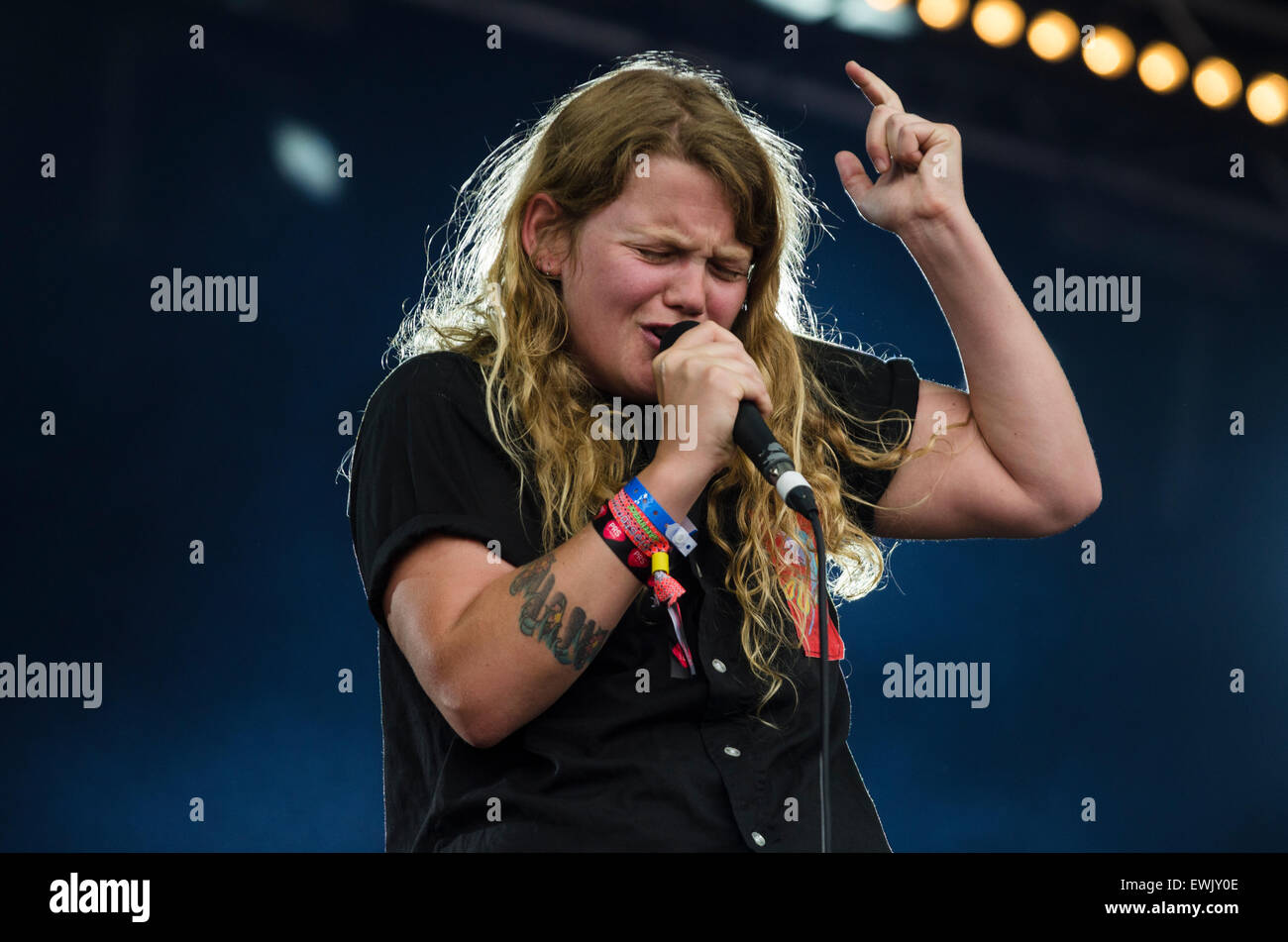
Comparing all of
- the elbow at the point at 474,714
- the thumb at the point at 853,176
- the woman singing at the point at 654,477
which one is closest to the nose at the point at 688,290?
the woman singing at the point at 654,477

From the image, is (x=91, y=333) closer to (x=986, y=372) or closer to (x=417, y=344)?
(x=417, y=344)

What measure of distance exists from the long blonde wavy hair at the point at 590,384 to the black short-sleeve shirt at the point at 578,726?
3 cm

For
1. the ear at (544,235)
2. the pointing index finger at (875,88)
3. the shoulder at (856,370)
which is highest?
the pointing index finger at (875,88)

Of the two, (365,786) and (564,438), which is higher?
(564,438)

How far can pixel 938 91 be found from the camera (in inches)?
113

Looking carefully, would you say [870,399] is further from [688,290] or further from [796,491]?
[796,491]

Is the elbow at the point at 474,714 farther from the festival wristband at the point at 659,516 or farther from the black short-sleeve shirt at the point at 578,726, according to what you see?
the festival wristband at the point at 659,516

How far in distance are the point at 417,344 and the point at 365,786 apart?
1.23 meters

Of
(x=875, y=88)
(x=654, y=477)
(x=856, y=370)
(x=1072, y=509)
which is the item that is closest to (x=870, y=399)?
(x=856, y=370)

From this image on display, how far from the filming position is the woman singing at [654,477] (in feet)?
4.28

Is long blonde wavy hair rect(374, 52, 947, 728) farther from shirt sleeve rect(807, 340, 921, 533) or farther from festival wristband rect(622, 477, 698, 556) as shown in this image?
festival wristband rect(622, 477, 698, 556)

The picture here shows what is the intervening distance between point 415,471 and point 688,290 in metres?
0.37

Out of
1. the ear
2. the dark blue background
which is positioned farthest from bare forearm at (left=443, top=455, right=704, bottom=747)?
the dark blue background
